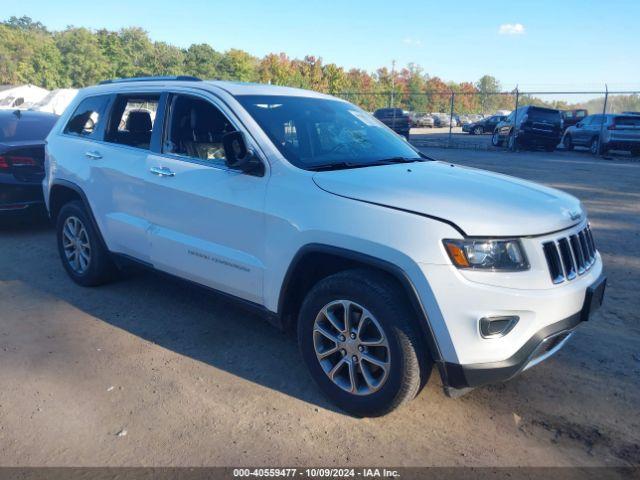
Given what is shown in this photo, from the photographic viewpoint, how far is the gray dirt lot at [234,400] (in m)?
2.85

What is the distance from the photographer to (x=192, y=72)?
70.1 m

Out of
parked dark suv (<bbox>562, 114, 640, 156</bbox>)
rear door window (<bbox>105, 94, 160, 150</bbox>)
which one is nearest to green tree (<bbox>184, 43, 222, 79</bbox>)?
parked dark suv (<bbox>562, 114, 640, 156</bbox>)

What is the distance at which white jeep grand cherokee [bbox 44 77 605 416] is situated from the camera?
2.72 meters

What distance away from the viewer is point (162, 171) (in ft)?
13.4

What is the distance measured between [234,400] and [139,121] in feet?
8.40

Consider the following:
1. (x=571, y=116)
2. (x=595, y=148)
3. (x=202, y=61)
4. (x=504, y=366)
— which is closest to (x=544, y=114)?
(x=595, y=148)

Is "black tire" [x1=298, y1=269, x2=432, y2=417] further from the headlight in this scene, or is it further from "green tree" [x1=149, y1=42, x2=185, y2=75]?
"green tree" [x1=149, y1=42, x2=185, y2=75]

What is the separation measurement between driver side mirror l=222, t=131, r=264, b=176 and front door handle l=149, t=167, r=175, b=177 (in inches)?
25.5

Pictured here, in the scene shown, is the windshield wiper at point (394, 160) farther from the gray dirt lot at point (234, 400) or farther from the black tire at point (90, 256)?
the black tire at point (90, 256)

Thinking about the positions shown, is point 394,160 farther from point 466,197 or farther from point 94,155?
point 94,155

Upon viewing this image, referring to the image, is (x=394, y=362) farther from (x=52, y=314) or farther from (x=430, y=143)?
(x=430, y=143)

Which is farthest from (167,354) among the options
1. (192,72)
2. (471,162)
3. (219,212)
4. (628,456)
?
(192,72)

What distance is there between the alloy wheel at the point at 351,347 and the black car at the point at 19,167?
209 inches

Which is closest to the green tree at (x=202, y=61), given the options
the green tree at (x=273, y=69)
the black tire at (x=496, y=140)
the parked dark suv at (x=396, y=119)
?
the green tree at (x=273, y=69)
